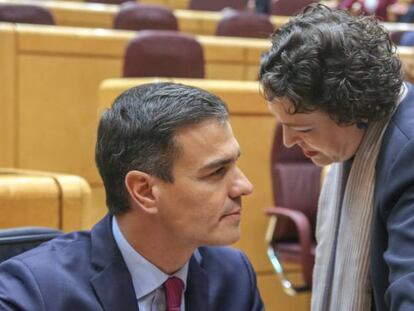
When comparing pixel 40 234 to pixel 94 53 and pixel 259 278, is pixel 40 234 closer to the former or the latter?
pixel 259 278

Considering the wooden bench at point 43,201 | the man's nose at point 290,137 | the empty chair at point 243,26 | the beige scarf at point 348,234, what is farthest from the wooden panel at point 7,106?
the man's nose at point 290,137

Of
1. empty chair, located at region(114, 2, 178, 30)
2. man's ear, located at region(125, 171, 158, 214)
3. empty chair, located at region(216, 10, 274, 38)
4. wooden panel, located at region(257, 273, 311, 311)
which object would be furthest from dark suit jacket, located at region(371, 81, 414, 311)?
empty chair, located at region(216, 10, 274, 38)

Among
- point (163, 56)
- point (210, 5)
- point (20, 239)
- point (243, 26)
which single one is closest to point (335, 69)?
point (20, 239)

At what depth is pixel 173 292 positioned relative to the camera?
773mm

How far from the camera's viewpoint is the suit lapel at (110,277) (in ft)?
2.41

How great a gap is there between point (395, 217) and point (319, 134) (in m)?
0.12

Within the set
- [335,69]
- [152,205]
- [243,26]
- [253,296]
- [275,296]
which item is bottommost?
[275,296]

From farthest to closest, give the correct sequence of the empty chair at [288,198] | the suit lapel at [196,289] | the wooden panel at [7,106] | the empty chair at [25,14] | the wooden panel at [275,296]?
the empty chair at [25,14]
the wooden panel at [7,106]
the wooden panel at [275,296]
the empty chair at [288,198]
the suit lapel at [196,289]

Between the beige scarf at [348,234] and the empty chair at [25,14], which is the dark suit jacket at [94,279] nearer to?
the beige scarf at [348,234]

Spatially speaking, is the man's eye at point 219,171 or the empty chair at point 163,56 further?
the empty chair at point 163,56

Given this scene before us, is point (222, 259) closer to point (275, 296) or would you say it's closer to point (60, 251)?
point (60, 251)

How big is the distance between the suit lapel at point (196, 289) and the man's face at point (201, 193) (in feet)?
0.18

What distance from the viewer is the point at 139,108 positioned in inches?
29.5

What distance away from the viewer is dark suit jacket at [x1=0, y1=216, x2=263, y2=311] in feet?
2.32
